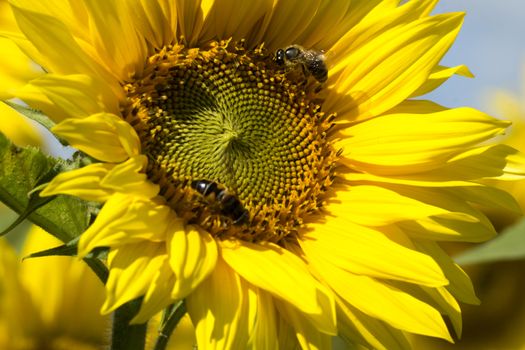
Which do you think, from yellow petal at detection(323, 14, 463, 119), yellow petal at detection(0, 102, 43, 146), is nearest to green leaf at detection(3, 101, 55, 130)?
yellow petal at detection(323, 14, 463, 119)

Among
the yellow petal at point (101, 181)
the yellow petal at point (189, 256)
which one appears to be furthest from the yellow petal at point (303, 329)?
the yellow petal at point (101, 181)

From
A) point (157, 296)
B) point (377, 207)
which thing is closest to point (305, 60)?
point (377, 207)

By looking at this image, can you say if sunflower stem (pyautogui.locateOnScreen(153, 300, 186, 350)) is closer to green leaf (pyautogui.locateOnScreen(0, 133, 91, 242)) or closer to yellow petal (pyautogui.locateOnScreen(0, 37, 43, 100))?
green leaf (pyautogui.locateOnScreen(0, 133, 91, 242))

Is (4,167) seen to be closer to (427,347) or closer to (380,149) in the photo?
(380,149)

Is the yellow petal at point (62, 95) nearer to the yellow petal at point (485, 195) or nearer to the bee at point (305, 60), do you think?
the bee at point (305, 60)

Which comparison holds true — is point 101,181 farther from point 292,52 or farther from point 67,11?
point 292,52
